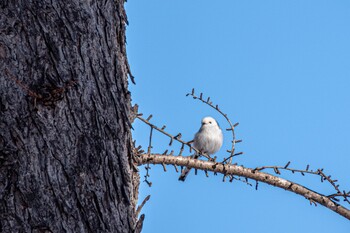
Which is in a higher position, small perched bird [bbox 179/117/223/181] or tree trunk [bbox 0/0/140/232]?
small perched bird [bbox 179/117/223/181]

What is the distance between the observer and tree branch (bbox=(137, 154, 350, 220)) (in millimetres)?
4242

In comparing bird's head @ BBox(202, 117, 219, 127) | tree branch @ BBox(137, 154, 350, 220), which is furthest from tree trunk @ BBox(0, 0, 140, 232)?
bird's head @ BBox(202, 117, 219, 127)

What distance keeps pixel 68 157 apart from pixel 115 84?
38cm

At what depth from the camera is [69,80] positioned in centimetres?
184

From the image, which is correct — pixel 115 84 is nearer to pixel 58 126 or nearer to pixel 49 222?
pixel 58 126

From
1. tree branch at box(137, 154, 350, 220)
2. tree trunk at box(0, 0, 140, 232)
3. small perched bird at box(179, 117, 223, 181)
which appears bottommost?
tree trunk at box(0, 0, 140, 232)

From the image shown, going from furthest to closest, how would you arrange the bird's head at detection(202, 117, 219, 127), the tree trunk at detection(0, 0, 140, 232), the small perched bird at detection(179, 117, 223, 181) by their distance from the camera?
the bird's head at detection(202, 117, 219, 127), the small perched bird at detection(179, 117, 223, 181), the tree trunk at detection(0, 0, 140, 232)

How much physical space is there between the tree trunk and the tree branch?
84.6 inches

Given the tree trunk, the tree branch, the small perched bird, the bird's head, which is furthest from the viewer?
the bird's head

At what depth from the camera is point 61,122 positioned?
70.4 inches

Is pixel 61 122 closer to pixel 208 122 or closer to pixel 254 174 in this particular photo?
pixel 254 174

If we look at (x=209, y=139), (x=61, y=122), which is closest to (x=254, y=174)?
(x=61, y=122)

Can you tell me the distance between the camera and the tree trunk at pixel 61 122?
5.49 feet

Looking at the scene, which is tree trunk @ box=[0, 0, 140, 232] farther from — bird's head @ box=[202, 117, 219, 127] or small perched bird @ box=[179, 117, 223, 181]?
bird's head @ box=[202, 117, 219, 127]
